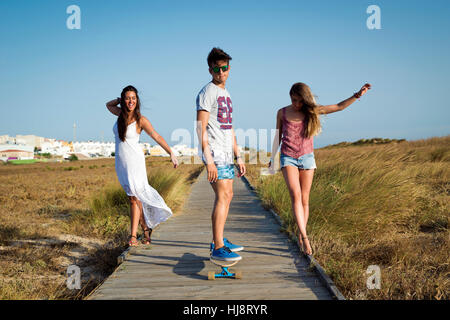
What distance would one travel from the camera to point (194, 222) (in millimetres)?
6312

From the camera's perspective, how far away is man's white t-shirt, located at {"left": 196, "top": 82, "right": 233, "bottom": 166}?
3.13 metres

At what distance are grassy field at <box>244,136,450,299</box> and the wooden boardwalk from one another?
14.0 inches

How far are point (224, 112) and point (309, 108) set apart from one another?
971 mm

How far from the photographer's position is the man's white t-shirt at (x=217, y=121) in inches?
123

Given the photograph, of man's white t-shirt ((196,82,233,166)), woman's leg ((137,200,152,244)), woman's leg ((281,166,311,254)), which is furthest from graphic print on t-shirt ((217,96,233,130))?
woman's leg ((137,200,152,244))

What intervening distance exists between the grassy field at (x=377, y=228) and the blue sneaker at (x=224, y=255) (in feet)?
3.15

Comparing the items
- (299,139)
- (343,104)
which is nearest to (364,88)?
(343,104)

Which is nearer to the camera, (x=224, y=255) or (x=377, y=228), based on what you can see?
(x=224, y=255)

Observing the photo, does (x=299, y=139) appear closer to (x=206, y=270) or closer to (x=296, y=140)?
(x=296, y=140)

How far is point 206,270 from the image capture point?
3.57m

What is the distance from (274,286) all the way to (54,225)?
6.44 meters

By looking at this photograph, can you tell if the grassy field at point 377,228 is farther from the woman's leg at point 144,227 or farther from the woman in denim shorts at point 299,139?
the woman's leg at point 144,227

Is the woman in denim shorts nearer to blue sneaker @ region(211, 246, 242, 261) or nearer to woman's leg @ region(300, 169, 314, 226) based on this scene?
woman's leg @ region(300, 169, 314, 226)

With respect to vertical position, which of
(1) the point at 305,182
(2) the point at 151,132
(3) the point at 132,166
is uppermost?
(2) the point at 151,132
